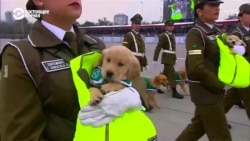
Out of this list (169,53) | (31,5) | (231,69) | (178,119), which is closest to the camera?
(31,5)

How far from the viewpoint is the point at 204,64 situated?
3508 mm

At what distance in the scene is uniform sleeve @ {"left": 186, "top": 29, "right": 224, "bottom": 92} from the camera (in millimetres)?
3420

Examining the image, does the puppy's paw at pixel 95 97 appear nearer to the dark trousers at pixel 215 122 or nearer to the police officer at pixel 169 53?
the dark trousers at pixel 215 122

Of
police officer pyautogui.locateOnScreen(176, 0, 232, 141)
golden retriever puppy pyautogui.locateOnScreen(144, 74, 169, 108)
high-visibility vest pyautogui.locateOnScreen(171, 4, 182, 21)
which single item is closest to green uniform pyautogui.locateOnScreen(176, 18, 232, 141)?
police officer pyautogui.locateOnScreen(176, 0, 232, 141)

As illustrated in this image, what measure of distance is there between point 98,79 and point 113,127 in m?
0.25

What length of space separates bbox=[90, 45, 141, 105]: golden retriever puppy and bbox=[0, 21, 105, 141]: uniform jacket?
157 millimetres

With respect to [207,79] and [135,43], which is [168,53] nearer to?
[135,43]

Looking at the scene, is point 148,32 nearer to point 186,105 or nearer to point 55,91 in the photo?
point 186,105

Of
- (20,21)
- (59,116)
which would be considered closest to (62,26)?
(59,116)

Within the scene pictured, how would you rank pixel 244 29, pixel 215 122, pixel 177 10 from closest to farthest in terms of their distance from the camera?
1. pixel 215 122
2. pixel 244 29
3. pixel 177 10

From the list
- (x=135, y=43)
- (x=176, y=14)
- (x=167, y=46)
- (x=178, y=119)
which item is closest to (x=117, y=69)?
(x=178, y=119)

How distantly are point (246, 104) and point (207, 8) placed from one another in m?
1.66

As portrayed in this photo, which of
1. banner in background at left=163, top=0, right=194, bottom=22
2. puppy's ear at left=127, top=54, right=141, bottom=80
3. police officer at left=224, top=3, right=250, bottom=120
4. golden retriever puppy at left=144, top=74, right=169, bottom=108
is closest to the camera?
puppy's ear at left=127, top=54, right=141, bottom=80

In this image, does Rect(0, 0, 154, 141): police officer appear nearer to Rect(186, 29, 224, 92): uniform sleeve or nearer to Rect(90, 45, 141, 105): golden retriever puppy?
Rect(90, 45, 141, 105): golden retriever puppy
